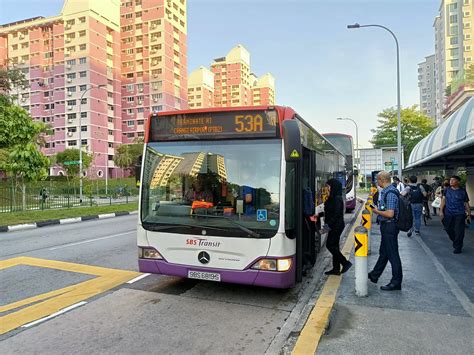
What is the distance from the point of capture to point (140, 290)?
607 centimetres

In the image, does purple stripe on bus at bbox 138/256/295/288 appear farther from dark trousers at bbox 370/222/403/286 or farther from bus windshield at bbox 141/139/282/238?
dark trousers at bbox 370/222/403/286

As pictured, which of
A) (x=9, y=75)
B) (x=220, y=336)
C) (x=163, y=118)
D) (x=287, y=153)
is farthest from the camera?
(x=9, y=75)

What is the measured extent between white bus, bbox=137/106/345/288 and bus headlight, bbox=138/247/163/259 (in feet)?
0.05

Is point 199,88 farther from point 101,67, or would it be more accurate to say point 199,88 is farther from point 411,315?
point 411,315

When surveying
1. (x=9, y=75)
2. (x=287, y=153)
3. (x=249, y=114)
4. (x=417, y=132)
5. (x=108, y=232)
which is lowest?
(x=108, y=232)

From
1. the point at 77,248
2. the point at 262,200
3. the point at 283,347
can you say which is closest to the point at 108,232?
the point at 77,248

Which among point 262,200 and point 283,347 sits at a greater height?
point 262,200

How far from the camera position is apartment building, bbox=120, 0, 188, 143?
85.1 m

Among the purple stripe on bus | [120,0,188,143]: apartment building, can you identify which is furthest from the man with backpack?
[120,0,188,143]: apartment building

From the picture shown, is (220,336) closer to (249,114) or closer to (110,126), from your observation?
(249,114)

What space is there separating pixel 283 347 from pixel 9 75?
3828 cm

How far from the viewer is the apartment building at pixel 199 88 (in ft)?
426

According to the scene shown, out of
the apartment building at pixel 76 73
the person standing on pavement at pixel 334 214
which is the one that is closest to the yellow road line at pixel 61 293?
the person standing on pavement at pixel 334 214

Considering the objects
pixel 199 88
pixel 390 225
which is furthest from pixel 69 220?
pixel 199 88
